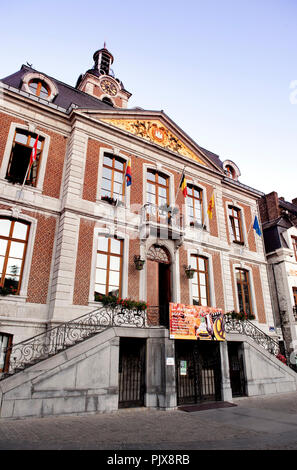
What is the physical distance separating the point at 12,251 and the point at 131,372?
560cm

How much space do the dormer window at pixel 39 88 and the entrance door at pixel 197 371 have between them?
38.2ft

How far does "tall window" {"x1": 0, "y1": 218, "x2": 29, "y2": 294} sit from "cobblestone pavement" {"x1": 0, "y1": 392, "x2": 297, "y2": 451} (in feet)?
14.1

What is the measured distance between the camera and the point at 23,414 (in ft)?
23.1

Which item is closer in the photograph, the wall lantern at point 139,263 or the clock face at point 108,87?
the wall lantern at point 139,263

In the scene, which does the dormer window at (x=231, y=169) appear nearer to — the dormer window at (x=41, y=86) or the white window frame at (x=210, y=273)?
the white window frame at (x=210, y=273)

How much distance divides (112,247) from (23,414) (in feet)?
20.6

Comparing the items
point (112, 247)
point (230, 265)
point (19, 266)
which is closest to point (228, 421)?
point (112, 247)

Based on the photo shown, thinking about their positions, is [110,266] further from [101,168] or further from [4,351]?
[4,351]

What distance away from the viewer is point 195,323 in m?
10.8

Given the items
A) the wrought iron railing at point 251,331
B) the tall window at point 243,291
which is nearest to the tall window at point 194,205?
the tall window at point 243,291

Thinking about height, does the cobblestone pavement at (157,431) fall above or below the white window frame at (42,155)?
below

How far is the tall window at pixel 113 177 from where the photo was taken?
1273cm

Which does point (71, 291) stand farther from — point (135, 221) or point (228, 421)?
point (228, 421)

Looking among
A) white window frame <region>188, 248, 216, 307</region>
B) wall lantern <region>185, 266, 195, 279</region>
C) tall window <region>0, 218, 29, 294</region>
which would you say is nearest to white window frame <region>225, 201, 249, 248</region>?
white window frame <region>188, 248, 216, 307</region>
